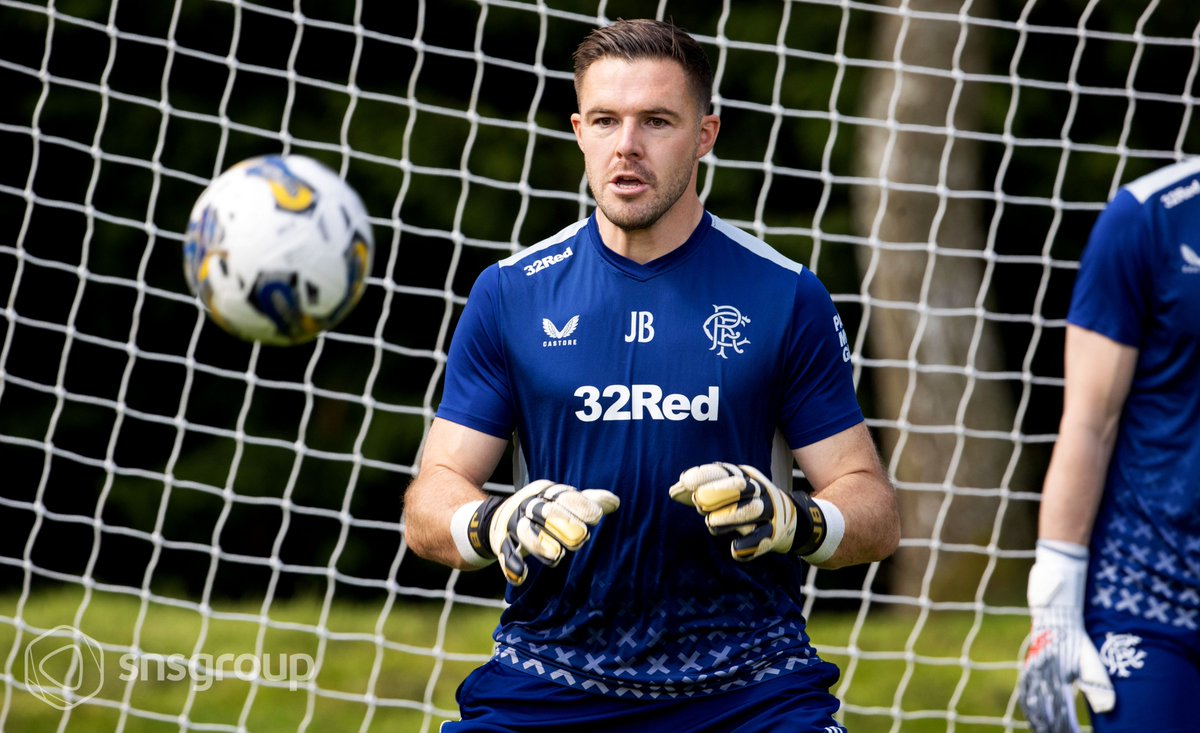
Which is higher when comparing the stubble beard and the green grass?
the stubble beard

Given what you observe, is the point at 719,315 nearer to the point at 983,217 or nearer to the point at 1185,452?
the point at 1185,452

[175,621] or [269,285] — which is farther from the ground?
[269,285]

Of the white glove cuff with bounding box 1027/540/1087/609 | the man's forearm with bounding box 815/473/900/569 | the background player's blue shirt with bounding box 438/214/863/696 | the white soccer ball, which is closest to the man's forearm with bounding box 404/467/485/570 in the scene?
the background player's blue shirt with bounding box 438/214/863/696

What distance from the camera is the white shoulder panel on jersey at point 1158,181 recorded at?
339 cm

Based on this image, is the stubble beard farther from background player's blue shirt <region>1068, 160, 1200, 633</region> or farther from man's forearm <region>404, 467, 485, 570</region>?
background player's blue shirt <region>1068, 160, 1200, 633</region>

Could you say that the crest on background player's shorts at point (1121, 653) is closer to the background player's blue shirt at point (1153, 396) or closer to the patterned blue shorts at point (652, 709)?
the background player's blue shirt at point (1153, 396)

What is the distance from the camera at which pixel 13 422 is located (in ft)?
34.8

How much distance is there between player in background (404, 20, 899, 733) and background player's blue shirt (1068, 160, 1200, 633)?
0.53 metres

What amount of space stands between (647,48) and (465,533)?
3.90ft

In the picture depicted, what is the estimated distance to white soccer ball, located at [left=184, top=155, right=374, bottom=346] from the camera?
10.4 feet

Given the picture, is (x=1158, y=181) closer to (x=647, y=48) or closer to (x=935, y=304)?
(x=647, y=48)

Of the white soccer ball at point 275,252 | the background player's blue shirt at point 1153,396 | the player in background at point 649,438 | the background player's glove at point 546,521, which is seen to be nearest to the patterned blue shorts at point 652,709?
the player in background at point 649,438

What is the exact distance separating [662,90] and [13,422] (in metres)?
8.34

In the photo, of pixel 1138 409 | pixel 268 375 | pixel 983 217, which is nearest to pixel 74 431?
pixel 268 375
